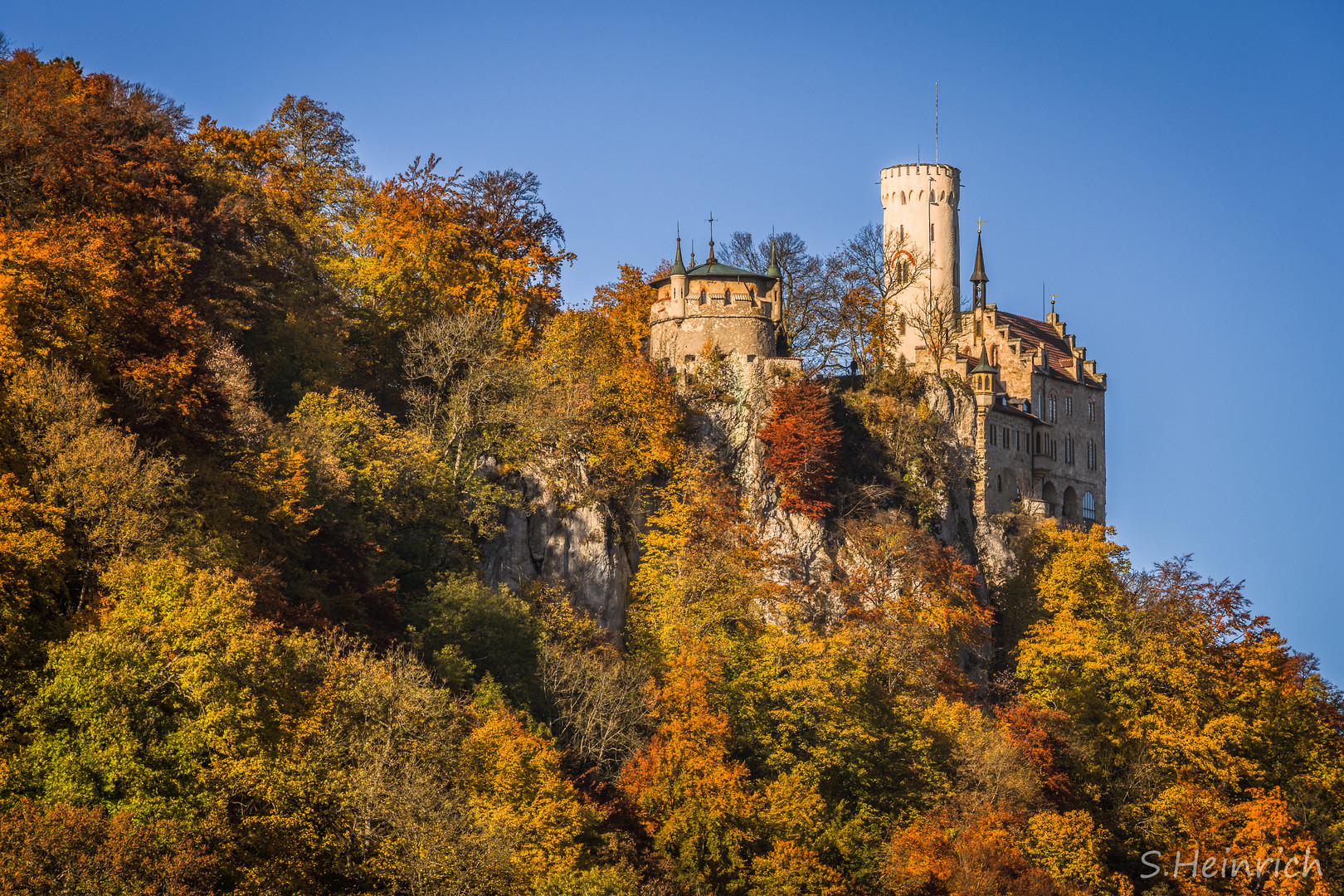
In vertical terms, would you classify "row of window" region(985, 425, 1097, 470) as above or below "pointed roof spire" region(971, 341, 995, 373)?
below

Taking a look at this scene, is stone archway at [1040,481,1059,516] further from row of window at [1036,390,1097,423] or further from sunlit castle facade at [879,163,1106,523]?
row of window at [1036,390,1097,423]

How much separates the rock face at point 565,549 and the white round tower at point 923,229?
2293 cm

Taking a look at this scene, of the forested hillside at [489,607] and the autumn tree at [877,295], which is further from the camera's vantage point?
the autumn tree at [877,295]

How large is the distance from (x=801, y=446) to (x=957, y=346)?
17534 millimetres

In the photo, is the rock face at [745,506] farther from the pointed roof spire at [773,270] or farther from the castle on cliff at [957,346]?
the pointed roof spire at [773,270]

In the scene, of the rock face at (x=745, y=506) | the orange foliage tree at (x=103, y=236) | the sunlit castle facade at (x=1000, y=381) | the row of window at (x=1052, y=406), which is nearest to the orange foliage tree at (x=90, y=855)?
the orange foliage tree at (x=103, y=236)

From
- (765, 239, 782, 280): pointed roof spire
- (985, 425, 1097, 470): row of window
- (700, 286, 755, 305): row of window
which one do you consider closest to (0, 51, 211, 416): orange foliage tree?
(700, 286, 755, 305): row of window

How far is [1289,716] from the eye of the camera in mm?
54875

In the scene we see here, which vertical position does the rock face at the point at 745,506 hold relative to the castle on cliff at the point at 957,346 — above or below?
below

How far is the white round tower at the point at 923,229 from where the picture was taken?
236 ft

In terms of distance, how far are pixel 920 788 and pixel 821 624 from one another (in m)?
9.32

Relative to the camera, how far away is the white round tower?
7194cm

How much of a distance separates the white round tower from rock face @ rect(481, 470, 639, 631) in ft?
75.2

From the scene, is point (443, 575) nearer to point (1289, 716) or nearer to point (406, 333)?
point (406, 333)
